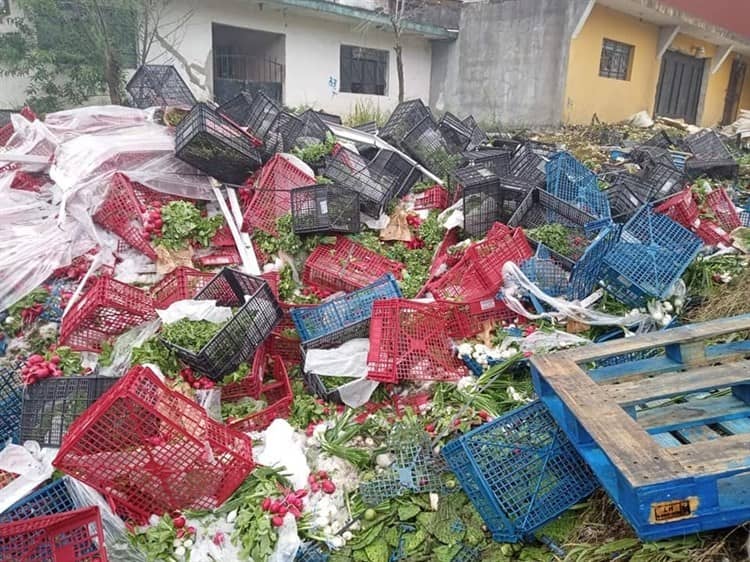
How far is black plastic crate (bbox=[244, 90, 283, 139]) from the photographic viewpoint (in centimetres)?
540

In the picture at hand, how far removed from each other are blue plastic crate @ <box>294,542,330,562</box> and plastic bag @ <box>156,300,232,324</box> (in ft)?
4.48

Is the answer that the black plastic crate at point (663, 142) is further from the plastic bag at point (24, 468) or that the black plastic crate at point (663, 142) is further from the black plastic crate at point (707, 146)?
the plastic bag at point (24, 468)

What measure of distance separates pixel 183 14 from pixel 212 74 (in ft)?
3.73

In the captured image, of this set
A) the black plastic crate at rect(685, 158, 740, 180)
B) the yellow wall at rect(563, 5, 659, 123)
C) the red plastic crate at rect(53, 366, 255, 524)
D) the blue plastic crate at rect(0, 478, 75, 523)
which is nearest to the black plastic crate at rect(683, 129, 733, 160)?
the black plastic crate at rect(685, 158, 740, 180)

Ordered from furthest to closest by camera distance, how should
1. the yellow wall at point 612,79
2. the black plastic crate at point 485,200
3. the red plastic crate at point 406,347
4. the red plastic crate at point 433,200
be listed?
1. the yellow wall at point 612,79
2. the red plastic crate at point 433,200
3. the black plastic crate at point 485,200
4. the red plastic crate at point 406,347

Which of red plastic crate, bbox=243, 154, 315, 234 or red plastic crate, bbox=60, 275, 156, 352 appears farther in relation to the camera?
red plastic crate, bbox=243, 154, 315, 234

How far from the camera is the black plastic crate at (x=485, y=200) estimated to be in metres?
4.45

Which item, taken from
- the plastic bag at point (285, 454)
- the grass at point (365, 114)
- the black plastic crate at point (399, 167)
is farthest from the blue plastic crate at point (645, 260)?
the grass at point (365, 114)

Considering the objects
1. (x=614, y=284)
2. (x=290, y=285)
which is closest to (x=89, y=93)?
(x=290, y=285)

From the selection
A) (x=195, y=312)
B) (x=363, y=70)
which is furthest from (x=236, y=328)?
(x=363, y=70)

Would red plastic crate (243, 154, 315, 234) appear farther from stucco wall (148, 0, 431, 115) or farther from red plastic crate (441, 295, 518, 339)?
stucco wall (148, 0, 431, 115)

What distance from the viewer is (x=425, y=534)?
2410mm

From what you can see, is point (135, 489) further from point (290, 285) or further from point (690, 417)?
point (690, 417)

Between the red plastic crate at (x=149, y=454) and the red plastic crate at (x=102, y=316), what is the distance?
110 centimetres
